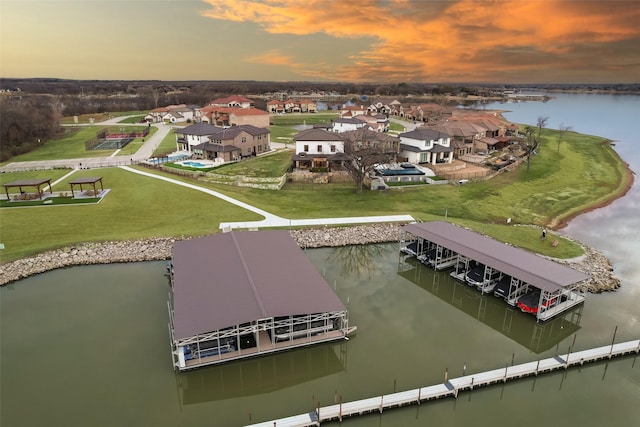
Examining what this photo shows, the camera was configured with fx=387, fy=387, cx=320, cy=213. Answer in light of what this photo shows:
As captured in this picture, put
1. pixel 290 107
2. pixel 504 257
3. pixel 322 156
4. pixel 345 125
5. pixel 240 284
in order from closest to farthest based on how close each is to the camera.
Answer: pixel 240 284 → pixel 504 257 → pixel 322 156 → pixel 345 125 → pixel 290 107

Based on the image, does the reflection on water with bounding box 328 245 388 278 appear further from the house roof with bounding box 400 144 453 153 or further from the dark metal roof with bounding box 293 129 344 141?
the house roof with bounding box 400 144 453 153

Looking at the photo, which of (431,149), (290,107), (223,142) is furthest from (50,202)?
(290,107)

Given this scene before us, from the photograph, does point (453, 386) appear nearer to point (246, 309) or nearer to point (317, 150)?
point (246, 309)

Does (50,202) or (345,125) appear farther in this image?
(345,125)

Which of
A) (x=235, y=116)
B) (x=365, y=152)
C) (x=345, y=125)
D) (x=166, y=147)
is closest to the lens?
(x=365, y=152)

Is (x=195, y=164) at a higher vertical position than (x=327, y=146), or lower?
lower

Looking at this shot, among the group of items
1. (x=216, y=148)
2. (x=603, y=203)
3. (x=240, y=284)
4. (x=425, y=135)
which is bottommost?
(x=603, y=203)

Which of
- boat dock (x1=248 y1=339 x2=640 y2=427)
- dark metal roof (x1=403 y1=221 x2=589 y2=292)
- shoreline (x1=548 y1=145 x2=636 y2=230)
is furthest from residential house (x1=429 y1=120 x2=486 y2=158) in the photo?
boat dock (x1=248 y1=339 x2=640 y2=427)
